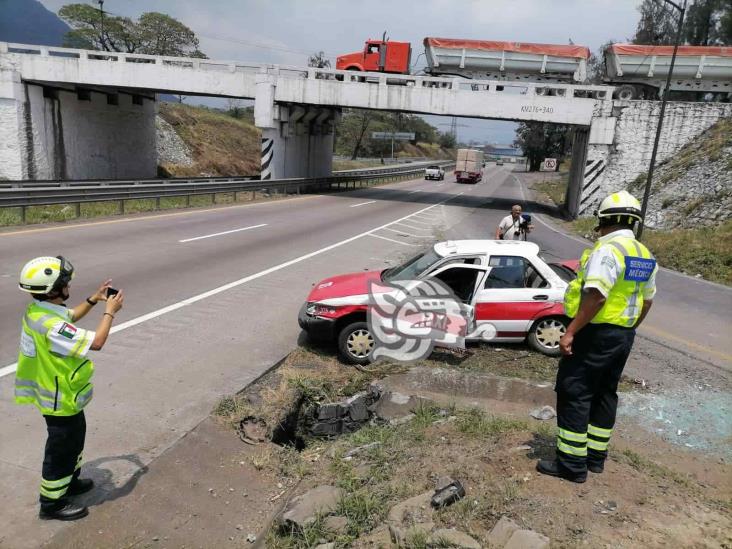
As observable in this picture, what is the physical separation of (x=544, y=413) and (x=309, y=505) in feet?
8.68

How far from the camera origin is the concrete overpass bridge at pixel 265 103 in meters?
24.9

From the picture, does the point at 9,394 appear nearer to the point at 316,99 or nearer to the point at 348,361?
the point at 348,361

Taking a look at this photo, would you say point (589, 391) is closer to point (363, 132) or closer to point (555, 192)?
point (555, 192)

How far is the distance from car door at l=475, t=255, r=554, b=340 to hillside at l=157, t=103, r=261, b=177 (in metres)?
35.9

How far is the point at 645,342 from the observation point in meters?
7.97

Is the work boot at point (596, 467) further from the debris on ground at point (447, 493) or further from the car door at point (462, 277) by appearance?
the car door at point (462, 277)

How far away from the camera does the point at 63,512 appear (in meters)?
3.41

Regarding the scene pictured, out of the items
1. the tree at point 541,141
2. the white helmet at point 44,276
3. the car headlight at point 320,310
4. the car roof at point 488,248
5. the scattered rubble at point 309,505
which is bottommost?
the scattered rubble at point 309,505

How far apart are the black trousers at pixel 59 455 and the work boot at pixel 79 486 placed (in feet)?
0.57

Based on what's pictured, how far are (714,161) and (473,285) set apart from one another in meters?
19.9

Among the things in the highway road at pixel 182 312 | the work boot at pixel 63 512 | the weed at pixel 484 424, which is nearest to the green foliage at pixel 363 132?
the highway road at pixel 182 312

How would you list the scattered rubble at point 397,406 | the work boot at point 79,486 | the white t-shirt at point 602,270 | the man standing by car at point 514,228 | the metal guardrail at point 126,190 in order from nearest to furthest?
the white t-shirt at point 602,270 < the work boot at point 79,486 < the scattered rubble at point 397,406 < the man standing by car at point 514,228 < the metal guardrail at point 126,190

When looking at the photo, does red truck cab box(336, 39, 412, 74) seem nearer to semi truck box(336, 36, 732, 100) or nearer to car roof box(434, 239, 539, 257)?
semi truck box(336, 36, 732, 100)

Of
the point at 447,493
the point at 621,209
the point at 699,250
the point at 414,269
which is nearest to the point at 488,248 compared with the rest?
the point at 414,269
